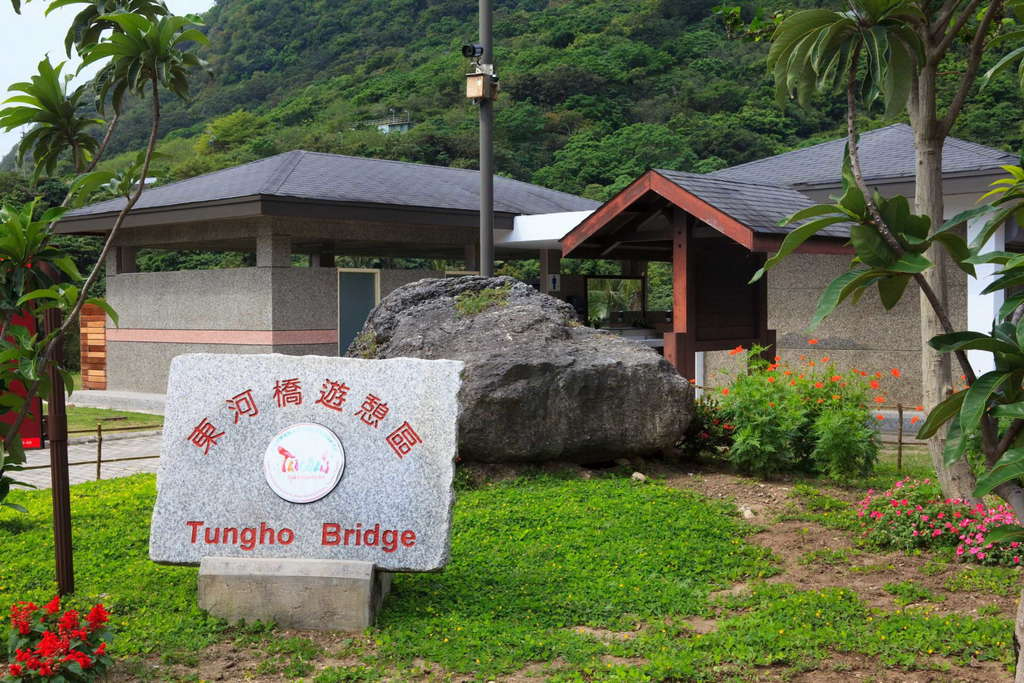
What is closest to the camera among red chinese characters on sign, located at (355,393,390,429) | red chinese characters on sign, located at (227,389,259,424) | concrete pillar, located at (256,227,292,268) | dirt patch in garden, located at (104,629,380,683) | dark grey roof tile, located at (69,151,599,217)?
dirt patch in garden, located at (104,629,380,683)

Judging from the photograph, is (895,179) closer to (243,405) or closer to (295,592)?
(243,405)

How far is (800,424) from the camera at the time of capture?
9539 millimetres

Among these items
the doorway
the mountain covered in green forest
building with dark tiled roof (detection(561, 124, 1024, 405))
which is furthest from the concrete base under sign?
the mountain covered in green forest

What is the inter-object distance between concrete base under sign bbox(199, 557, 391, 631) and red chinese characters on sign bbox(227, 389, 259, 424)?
3.08 feet

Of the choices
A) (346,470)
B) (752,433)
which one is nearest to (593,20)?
(752,433)

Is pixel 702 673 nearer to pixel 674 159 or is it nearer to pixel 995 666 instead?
pixel 995 666

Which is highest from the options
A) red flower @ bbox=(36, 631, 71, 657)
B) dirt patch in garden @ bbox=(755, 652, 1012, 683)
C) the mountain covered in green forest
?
the mountain covered in green forest

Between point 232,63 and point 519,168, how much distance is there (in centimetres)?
3072

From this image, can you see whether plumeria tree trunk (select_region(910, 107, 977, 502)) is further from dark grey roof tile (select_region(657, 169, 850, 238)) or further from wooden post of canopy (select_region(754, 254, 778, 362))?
wooden post of canopy (select_region(754, 254, 778, 362))

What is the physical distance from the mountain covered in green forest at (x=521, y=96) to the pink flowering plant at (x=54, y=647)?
104 feet

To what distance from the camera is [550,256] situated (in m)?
20.8

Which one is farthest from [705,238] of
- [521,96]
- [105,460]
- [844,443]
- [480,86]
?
[521,96]

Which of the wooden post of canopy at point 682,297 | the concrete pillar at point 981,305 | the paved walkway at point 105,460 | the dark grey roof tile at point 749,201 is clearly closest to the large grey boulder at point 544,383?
the wooden post of canopy at point 682,297

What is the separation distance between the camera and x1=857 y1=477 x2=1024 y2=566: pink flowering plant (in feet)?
22.0
